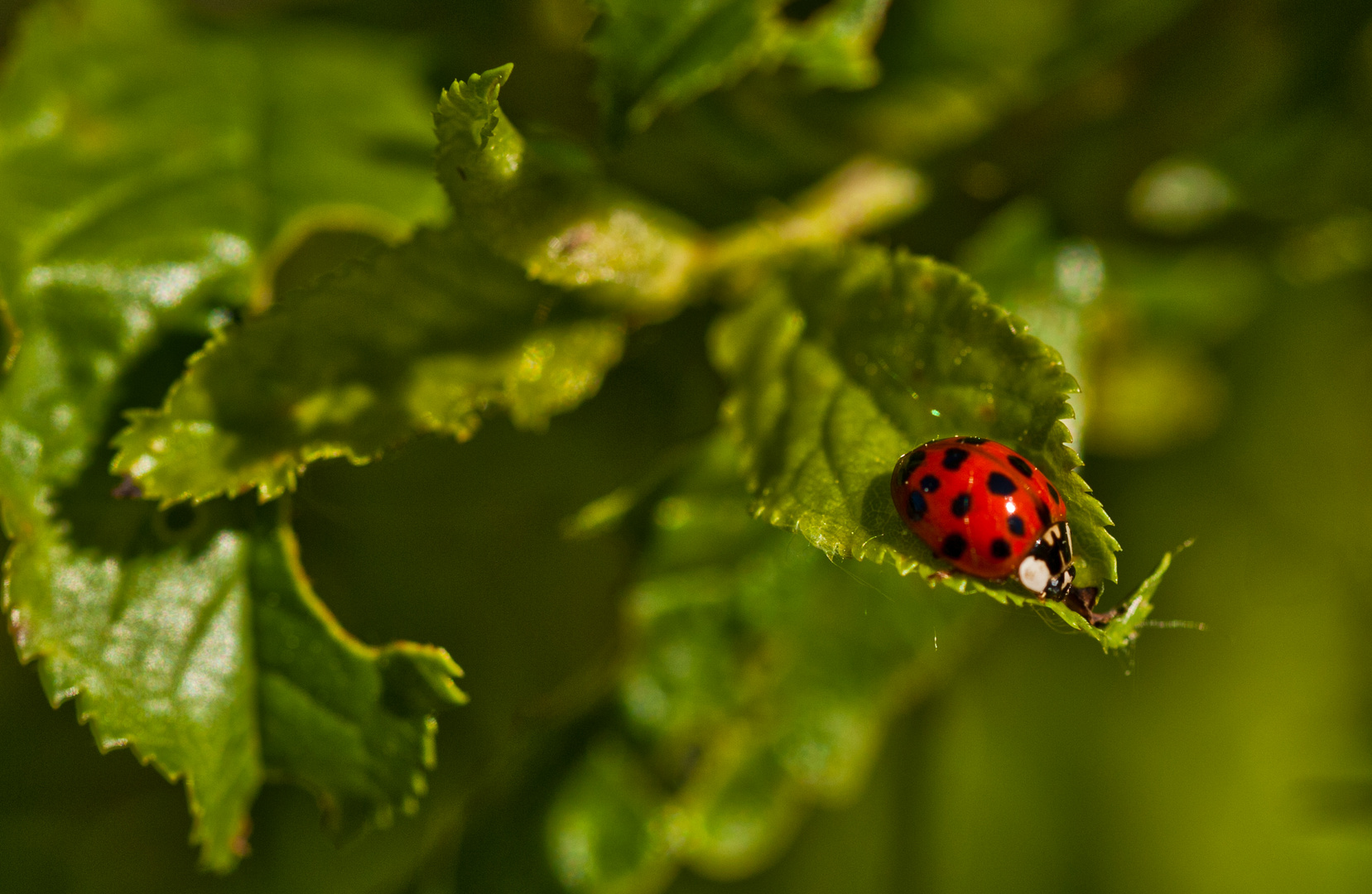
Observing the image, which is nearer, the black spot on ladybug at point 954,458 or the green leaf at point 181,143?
the black spot on ladybug at point 954,458

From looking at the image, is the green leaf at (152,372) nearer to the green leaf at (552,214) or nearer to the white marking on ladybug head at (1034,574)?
the green leaf at (552,214)

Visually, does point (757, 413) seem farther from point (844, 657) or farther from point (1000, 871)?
point (1000, 871)

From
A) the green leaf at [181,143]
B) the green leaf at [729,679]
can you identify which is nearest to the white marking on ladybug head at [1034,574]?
the green leaf at [729,679]

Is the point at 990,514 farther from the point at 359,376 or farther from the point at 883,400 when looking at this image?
the point at 359,376

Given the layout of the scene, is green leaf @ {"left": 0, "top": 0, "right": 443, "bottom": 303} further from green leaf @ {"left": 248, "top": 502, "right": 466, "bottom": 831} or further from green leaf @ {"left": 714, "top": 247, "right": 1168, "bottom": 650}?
green leaf @ {"left": 714, "top": 247, "right": 1168, "bottom": 650}

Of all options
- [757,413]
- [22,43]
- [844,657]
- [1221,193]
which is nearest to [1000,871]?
[844,657]
